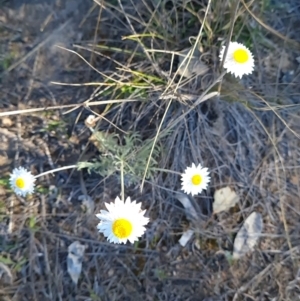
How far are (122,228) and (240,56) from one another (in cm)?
52

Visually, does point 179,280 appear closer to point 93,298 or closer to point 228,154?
point 93,298

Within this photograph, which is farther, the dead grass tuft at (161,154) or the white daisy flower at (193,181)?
the dead grass tuft at (161,154)

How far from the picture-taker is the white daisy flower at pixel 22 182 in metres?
1.42

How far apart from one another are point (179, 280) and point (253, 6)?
2.63 ft

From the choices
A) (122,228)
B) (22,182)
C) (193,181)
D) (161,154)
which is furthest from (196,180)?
(22,182)

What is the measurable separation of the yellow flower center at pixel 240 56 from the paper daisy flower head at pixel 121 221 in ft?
1.46

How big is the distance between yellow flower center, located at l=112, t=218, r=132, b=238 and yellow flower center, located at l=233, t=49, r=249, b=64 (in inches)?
19.1

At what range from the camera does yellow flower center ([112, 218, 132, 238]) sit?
4.13 feet

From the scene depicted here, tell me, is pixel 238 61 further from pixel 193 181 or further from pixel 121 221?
pixel 121 221

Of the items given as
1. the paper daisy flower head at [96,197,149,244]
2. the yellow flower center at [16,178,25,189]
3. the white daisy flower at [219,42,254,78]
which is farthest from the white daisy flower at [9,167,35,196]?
the white daisy flower at [219,42,254,78]

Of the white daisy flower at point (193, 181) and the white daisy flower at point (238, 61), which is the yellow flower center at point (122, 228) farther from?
the white daisy flower at point (238, 61)

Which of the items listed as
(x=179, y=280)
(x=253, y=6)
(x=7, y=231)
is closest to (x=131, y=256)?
(x=179, y=280)

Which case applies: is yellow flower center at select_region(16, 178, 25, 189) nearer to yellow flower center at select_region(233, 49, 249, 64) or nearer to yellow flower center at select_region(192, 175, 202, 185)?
yellow flower center at select_region(192, 175, 202, 185)

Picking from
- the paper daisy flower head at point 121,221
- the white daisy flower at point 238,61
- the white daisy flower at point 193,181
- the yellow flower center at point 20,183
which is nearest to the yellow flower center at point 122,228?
the paper daisy flower head at point 121,221
